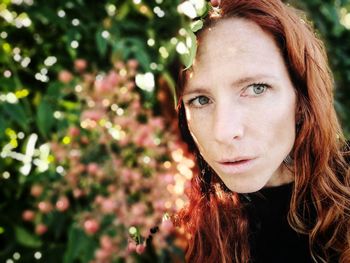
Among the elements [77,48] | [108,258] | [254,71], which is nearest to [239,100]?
[254,71]

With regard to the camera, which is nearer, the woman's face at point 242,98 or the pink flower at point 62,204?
the woman's face at point 242,98

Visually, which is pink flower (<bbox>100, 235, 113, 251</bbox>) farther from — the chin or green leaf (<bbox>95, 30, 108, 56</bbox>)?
green leaf (<bbox>95, 30, 108, 56</bbox>)

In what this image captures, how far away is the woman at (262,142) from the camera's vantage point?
28.8 inches

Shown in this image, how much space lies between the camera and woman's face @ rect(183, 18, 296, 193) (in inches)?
28.5

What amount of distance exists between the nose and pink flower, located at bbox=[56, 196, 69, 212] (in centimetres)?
31

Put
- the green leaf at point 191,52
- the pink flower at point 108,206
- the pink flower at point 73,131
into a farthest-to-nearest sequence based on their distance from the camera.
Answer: the pink flower at point 73,131, the pink flower at point 108,206, the green leaf at point 191,52

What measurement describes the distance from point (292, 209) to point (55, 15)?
0.58 m

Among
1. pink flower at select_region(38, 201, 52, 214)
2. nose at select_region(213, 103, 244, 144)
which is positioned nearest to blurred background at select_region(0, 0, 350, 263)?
pink flower at select_region(38, 201, 52, 214)

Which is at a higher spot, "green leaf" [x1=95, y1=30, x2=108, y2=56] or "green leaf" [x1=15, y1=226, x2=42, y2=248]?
"green leaf" [x1=95, y1=30, x2=108, y2=56]

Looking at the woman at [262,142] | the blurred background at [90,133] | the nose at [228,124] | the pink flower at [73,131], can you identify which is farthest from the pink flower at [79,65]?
the nose at [228,124]

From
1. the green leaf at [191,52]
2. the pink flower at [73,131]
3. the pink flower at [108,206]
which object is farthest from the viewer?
the pink flower at [73,131]

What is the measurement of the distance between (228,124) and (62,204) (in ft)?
1.12

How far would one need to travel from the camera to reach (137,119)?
3.40 feet

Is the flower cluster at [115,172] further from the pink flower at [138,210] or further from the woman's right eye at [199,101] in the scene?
the woman's right eye at [199,101]
